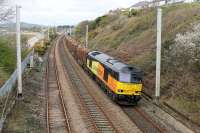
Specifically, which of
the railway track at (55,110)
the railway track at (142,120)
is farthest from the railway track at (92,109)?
the railway track at (142,120)

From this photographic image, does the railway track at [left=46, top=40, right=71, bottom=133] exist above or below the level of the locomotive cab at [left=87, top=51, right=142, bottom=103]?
below

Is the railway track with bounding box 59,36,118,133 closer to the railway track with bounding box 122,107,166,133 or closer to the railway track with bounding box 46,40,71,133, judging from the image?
the railway track with bounding box 46,40,71,133

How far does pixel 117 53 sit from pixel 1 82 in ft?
67.4

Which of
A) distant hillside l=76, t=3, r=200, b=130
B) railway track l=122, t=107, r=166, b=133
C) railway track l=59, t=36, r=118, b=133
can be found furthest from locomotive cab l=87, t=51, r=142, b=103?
distant hillside l=76, t=3, r=200, b=130

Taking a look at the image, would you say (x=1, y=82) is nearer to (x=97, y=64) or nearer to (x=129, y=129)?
(x=97, y=64)

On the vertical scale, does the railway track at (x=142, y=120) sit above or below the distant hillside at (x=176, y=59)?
below

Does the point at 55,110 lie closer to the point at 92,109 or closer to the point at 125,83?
the point at 92,109

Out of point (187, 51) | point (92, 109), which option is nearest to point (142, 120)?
point (92, 109)

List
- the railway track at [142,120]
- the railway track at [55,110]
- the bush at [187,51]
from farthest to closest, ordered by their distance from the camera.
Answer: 1. the bush at [187,51]
2. the railway track at [55,110]
3. the railway track at [142,120]

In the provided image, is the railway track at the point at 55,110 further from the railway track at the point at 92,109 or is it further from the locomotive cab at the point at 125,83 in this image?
the locomotive cab at the point at 125,83

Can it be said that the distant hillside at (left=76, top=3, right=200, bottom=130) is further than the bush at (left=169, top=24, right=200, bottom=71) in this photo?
No

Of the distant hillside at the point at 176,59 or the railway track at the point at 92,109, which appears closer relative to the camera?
the railway track at the point at 92,109

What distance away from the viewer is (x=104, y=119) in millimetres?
23078

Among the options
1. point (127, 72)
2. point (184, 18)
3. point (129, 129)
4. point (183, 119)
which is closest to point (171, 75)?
point (127, 72)
